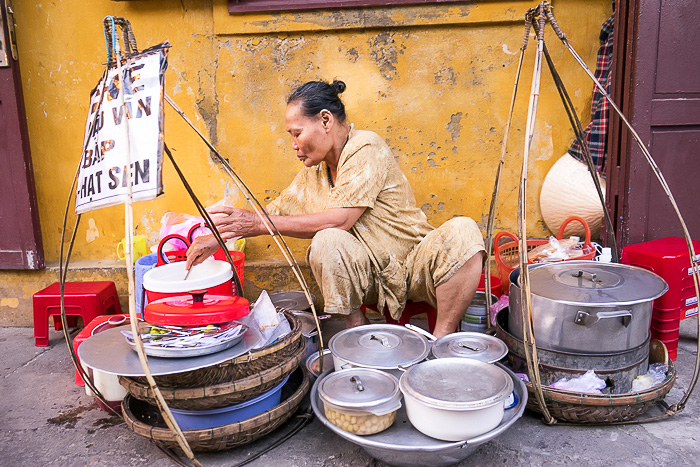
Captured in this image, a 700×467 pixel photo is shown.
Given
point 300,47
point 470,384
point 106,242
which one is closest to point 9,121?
point 106,242

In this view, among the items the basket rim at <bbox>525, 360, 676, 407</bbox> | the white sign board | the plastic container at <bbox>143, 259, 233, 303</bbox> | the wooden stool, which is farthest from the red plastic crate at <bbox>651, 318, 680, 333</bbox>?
the white sign board

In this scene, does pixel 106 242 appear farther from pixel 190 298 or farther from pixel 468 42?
pixel 468 42

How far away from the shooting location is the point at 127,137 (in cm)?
148

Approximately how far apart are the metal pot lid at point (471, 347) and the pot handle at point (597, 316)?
32 cm

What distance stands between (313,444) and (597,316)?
46.6 inches

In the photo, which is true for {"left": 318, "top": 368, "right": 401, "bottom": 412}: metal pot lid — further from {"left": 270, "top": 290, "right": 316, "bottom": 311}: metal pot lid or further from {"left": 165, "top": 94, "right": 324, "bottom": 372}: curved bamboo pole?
{"left": 270, "top": 290, "right": 316, "bottom": 311}: metal pot lid

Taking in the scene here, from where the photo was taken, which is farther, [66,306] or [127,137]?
[66,306]

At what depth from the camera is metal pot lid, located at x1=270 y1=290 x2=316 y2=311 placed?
2.76 metres

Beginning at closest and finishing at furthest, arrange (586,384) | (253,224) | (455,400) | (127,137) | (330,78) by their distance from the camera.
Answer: (127,137)
(455,400)
(586,384)
(253,224)
(330,78)

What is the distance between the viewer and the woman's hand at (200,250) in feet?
6.89

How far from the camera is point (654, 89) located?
9.48ft

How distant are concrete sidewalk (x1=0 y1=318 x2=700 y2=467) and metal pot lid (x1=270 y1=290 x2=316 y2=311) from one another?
743 mm

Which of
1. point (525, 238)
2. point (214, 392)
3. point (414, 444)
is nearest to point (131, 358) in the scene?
point (214, 392)

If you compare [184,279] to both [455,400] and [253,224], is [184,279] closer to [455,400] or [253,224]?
[253,224]
